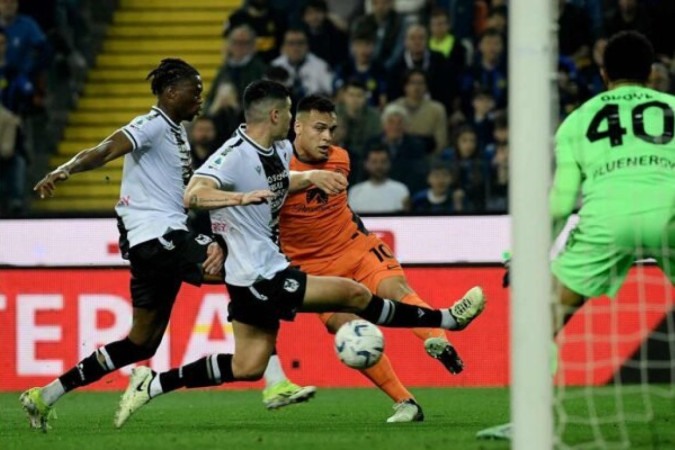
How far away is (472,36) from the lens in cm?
1602

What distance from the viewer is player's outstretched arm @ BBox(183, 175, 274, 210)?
7.74 metres

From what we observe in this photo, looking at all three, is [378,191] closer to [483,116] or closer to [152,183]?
[483,116]

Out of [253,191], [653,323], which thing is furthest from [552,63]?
[653,323]

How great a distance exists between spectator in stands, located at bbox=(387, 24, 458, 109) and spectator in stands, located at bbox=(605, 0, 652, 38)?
1.54 meters

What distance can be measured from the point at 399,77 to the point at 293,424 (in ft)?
22.9

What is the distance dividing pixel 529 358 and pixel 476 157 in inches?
331

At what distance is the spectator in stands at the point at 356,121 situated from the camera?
14914mm

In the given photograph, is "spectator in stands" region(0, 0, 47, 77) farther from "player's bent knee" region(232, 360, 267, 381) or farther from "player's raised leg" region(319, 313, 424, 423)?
"player's bent knee" region(232, 360, 267, 381)

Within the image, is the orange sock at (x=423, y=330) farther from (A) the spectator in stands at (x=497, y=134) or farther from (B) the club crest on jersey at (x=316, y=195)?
(A) the spectator in stands at (x=497, y=134)

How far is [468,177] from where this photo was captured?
1423 cm

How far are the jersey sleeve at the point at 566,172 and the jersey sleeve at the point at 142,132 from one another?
2510 mm

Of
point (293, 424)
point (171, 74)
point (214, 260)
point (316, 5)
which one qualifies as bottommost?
point (293, 424)

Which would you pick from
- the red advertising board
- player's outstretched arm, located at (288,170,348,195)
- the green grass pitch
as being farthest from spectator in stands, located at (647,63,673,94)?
player's outstretched arm, located at (288,170,348,195)

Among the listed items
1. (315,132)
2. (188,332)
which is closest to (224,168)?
(315,132)
